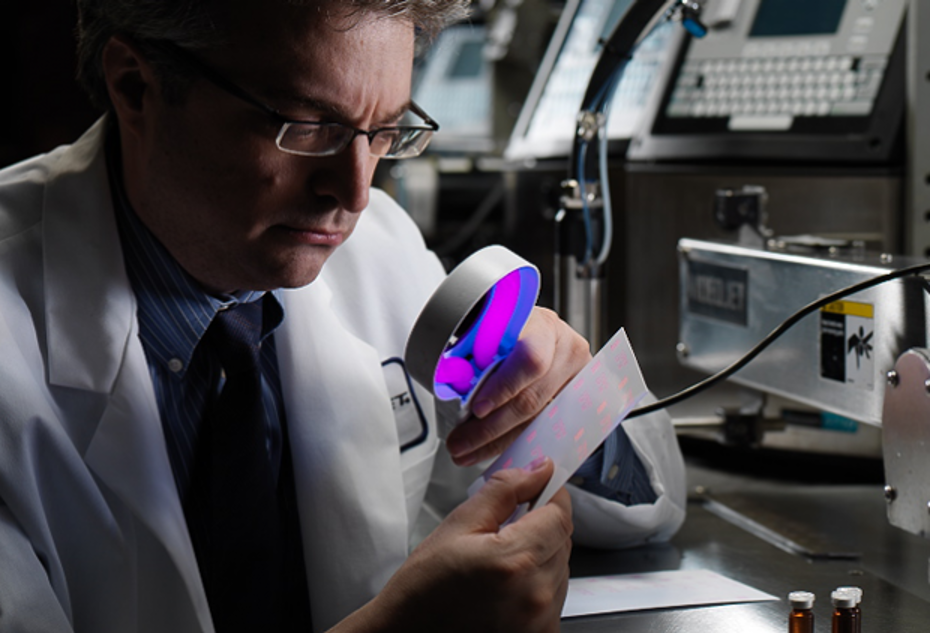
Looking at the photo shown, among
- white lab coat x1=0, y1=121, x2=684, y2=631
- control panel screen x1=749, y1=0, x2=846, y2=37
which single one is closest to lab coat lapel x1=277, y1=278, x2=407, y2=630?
white lab coat x1=0, y1=121, x2=684, y2=631

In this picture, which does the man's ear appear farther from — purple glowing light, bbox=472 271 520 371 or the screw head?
the screw head

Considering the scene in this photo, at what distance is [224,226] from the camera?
1141mm

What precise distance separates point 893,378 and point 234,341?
0.69 meters

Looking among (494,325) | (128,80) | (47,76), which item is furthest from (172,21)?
(47,76)

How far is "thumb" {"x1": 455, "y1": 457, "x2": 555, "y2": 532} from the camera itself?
2.90ft

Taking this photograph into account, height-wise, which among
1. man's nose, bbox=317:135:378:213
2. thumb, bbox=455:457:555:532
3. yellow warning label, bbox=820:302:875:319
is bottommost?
thumb, bbox=455:457:555:532

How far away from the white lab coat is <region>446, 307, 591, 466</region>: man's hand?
201 mm

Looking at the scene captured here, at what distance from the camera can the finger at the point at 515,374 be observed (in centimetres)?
109

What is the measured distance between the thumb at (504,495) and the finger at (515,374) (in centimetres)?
19

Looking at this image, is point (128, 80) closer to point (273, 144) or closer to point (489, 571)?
point (273, 144)

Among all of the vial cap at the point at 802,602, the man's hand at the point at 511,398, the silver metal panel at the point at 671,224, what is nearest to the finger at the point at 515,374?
the man's hand at the point at 511,398

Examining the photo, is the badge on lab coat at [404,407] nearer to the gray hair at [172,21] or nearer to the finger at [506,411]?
the finger at [506,411]

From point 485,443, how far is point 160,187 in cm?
44

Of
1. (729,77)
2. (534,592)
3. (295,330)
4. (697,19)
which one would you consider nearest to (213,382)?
(295,330)
